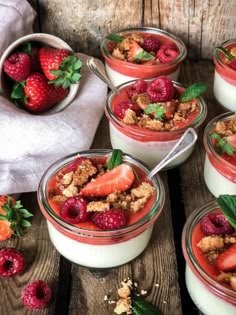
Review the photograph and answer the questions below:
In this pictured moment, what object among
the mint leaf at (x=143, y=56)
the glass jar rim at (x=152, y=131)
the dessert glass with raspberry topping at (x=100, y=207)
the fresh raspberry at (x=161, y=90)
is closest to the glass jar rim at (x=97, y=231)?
the dessert glass with raspberry topping at (x=100, y=207)

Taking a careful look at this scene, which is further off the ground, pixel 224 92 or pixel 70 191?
pixel 70 191

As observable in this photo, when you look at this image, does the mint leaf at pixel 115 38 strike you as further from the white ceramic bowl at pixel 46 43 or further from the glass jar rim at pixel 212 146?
the glass jar rim at pixel 212 146

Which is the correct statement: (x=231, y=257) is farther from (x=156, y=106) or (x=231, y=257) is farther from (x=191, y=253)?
(x=156, y=106)

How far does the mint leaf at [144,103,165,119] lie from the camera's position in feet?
4.50

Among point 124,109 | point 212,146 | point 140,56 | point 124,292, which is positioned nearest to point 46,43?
point 140,56


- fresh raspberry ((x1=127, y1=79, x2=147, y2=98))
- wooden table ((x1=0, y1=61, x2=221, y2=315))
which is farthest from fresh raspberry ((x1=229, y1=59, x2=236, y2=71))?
wooden table ((x1=0, y1=61, x2=221, y2=315))

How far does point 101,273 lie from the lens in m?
1.18

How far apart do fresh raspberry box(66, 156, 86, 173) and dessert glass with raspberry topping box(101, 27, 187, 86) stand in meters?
0.44

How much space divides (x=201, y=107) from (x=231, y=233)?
435 mm

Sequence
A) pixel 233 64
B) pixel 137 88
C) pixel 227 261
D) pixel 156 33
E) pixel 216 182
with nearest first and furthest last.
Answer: pixel 227 261 < pixel 216 182 < pixel 137 88 < pixel 233 64 < pixel 156 33

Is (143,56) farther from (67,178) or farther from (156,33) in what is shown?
(67,178)

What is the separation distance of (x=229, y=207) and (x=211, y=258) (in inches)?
3.9

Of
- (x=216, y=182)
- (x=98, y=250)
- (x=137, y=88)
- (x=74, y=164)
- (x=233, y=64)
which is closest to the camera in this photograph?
(x=98, y=250)

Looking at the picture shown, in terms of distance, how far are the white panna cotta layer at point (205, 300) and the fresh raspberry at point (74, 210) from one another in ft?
0.75
